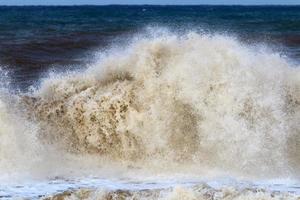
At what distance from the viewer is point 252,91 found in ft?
29.1

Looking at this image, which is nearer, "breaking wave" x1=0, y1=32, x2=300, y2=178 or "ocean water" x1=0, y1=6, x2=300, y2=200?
"ocean water" x1=0, y1=6, x2=300, y2=200

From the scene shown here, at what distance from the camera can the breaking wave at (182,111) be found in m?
8.47

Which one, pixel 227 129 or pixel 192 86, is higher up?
pixel 192 86

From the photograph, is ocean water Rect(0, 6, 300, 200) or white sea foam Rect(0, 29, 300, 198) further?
white sea foam Rect(0, 29, 300, 198)

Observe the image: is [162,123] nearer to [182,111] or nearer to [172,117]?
[172,117]

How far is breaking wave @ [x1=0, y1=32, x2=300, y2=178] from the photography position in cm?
847

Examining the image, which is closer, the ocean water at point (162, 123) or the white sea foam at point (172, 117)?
the ocean water at point (162, 123)

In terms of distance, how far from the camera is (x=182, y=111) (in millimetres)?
8844

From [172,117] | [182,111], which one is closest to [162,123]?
[172,117]

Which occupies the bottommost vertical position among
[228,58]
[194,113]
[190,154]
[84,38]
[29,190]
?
[29,190]

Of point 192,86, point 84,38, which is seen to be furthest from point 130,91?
point 84,38

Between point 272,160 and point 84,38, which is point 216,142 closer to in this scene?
point 272,160

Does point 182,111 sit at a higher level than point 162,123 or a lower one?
higher

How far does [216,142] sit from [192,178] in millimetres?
907
